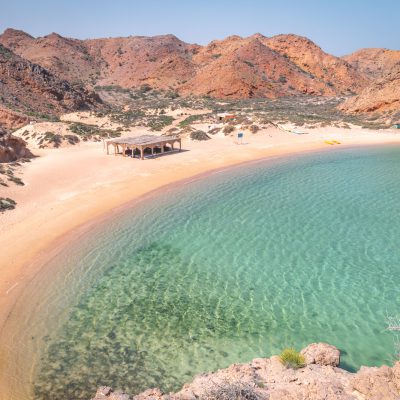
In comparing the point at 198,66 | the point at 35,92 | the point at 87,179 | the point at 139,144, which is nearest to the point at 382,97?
the point at 139,144

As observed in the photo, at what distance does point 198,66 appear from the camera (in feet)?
257

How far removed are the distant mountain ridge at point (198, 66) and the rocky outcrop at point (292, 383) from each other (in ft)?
150

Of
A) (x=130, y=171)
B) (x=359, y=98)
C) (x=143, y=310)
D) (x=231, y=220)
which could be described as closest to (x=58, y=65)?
(x=359, y=98)

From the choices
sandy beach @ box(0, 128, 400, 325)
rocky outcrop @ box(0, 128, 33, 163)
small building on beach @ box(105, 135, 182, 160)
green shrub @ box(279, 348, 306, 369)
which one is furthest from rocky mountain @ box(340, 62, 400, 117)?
green shrub @ box(279, 348, 306, 369)

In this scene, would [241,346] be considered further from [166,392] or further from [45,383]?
[45,383]

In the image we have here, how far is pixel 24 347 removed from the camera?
324 inches

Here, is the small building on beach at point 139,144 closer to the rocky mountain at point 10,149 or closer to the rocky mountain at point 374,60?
the rocky mountain at point 10,149

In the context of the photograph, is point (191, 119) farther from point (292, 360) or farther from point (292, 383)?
point (292, 383)

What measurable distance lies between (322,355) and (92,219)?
11011 millimetres

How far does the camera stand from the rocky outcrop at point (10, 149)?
75.3ft

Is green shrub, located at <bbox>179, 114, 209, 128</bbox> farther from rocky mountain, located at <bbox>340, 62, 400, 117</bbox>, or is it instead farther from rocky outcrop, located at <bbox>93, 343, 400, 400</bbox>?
rocky outcrop, located at <bbox>93, 343, 400, 400</bbox>

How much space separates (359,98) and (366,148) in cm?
1962

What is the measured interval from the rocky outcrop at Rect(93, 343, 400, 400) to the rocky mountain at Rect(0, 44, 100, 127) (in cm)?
4035

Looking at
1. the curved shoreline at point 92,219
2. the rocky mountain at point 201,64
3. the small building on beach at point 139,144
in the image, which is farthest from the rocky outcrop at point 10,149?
the rocky mountain at point 201,64
